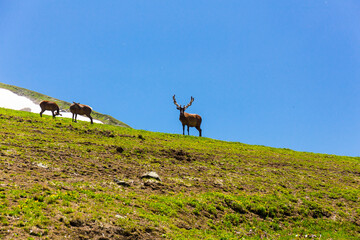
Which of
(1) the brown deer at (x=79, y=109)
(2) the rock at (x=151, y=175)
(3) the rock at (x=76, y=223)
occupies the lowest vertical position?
(3) the rock at (x=76, y=223)

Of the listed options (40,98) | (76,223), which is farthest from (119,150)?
(40,98)

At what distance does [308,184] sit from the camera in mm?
22328

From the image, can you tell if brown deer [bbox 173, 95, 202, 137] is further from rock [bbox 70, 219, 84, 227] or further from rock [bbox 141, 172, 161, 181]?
rock [bbox 70, 219, 84, 227]

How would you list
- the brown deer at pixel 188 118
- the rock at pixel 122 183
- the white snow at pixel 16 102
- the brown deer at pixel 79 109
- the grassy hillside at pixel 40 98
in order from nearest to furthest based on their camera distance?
1. the rock at pixel 122 183
2. the brown deer at pixel 79 109
3. the brown deer at pixel 188 118
4. the white snow at pixel 16 102
5. the grassy hillside at pixel 40 98

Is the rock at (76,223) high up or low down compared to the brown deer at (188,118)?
down

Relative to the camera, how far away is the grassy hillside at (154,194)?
34.8 ft

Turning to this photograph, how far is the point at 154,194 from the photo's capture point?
15039mm

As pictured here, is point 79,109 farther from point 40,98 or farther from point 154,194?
point 40,98

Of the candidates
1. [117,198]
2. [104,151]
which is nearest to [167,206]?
[117,198]

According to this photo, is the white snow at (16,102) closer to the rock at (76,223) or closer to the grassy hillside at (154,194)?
the grassy hillside at (154,194)

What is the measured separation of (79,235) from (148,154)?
1365 cm

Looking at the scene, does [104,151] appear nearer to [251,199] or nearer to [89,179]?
[89,179]

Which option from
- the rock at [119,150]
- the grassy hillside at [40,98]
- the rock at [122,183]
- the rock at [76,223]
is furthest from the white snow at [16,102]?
the rock at [76,223]

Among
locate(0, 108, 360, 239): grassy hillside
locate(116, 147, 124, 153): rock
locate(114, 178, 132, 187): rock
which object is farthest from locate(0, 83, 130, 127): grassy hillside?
locate(114, 178, 132, 187): rock
